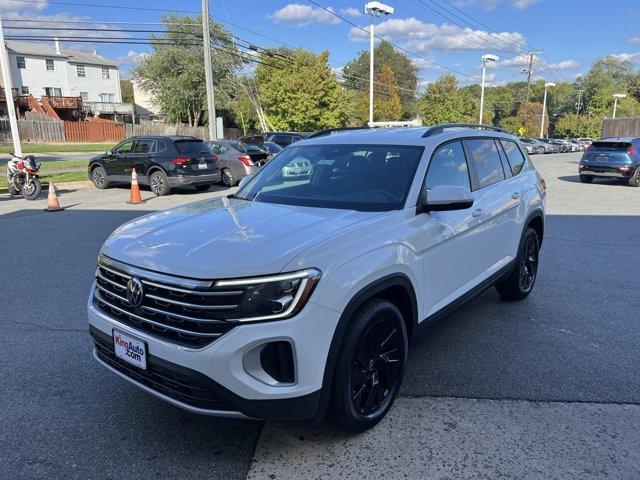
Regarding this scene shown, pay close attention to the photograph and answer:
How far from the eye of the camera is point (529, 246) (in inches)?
219

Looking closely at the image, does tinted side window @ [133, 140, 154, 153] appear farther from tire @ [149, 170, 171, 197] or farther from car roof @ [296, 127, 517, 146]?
car roof @ [296, 127, 517, 146]

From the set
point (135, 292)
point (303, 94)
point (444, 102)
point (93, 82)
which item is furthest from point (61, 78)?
point (135, 292)

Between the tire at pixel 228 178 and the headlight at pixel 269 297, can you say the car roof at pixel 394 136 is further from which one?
the tire at pixel 228 178

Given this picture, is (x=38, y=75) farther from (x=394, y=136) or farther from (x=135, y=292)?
(x=135, y=292)

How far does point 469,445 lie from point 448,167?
208 cm

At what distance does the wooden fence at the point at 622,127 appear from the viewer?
39713 mm

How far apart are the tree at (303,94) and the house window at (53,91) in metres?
26.8

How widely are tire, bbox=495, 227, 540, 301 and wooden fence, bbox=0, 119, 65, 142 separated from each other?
46540mm

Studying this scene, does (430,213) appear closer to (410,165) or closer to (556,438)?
(410,165)

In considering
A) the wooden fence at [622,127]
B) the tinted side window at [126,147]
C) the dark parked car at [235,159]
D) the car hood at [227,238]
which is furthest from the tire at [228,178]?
the wooden fence at [622,127]

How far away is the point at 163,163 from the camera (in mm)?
14414

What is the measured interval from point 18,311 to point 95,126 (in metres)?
45.2

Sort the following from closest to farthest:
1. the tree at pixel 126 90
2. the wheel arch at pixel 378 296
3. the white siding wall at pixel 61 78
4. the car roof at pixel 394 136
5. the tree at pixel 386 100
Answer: the wheel arch at pixel 378 296 < the car roof at pixel 394 136 < the white siding wall at pixel 61 78 < the tree at pixel 386 100 < the tree at pixel 126 90

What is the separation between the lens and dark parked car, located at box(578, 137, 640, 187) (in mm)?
17625
